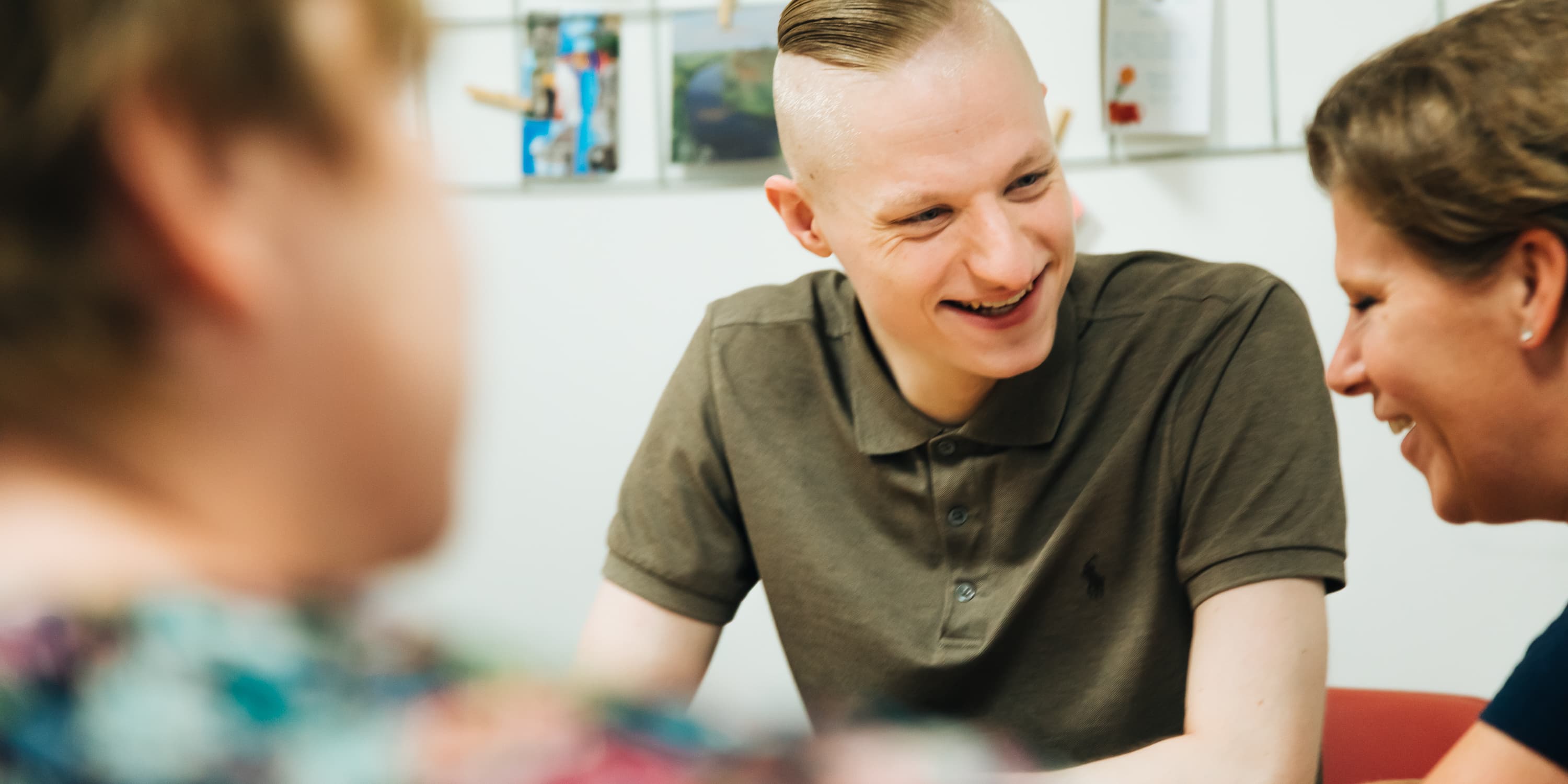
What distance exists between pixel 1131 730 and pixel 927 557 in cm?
25

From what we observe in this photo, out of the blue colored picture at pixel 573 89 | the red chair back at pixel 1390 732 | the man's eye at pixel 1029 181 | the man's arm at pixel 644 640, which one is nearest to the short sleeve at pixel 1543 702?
the red chair back at pixel 1390 732

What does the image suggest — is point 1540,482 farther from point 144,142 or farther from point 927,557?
point 144,142

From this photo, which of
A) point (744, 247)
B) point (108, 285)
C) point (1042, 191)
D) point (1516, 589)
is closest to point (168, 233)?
point (108, 285)

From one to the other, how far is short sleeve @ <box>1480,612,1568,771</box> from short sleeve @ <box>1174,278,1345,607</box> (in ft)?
0.54

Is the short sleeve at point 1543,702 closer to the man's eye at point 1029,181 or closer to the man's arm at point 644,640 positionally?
the man's eye at point 1029,181

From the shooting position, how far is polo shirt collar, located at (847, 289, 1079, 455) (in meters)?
1.19

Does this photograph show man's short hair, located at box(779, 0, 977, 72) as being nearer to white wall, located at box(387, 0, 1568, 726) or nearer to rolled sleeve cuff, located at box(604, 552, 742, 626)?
rolled sleeve cuff, located at box(604, 552, 742, 626)

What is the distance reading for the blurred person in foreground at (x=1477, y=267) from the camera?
0.87 meters

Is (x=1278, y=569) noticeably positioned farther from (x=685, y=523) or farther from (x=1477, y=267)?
(x=685, y=523)

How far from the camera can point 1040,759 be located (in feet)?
3.85

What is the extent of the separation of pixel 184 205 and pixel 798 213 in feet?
3.59

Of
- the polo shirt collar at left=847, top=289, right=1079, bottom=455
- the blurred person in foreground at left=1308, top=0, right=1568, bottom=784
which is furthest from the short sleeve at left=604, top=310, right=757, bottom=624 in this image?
the blurred person in foreground at left=1308, top=0, right=1568, bottom=784

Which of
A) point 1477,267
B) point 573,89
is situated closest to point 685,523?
point 1477,267

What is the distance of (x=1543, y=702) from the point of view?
0.90 m
